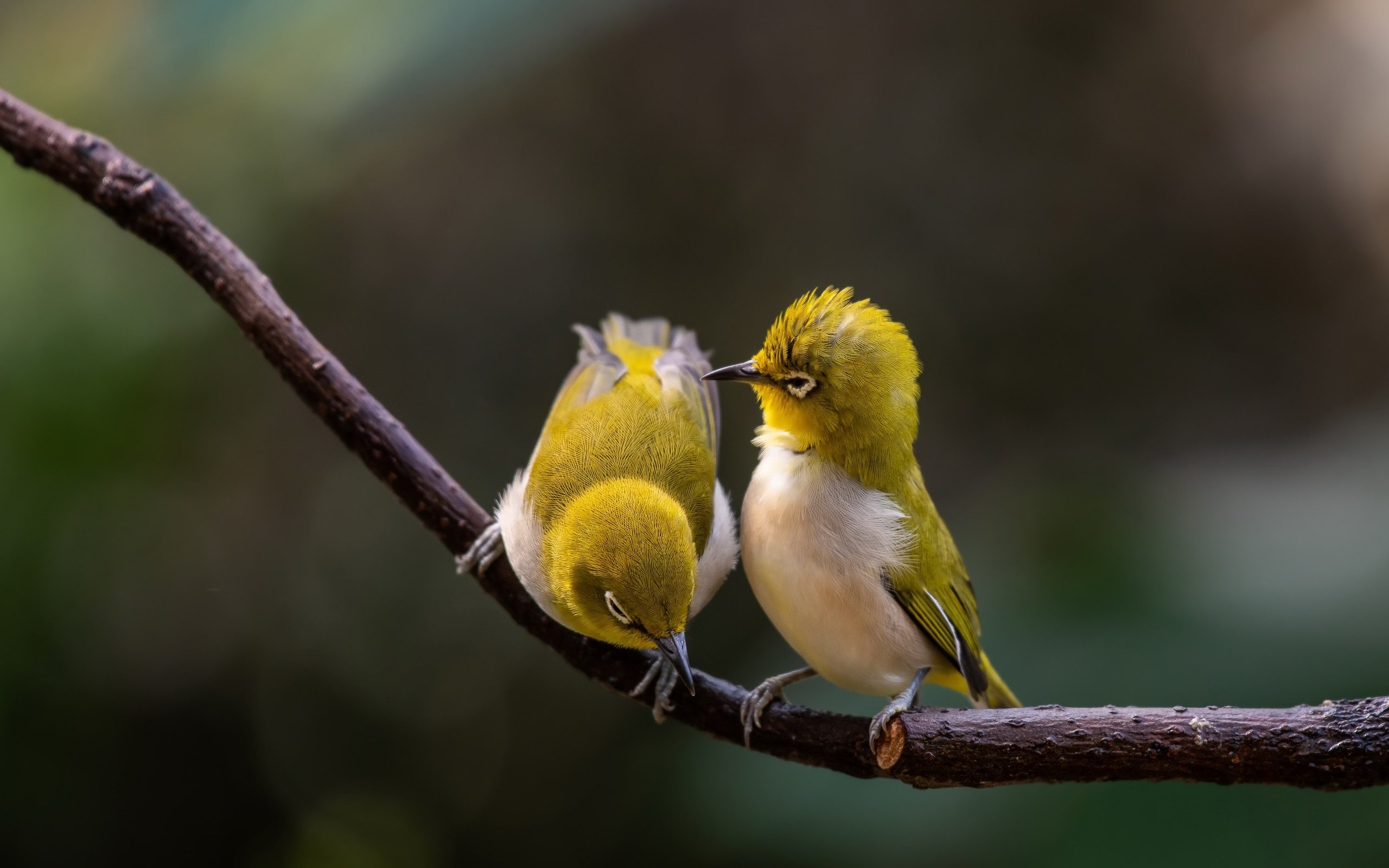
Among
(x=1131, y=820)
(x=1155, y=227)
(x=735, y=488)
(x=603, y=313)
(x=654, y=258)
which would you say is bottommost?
(x=1131, y=820)

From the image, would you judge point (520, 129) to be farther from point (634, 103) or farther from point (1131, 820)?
point (1131, 820)

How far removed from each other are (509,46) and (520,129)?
1913mm

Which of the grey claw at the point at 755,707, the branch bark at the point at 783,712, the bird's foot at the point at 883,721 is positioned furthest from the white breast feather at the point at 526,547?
the bird's foot at the point at 883,721

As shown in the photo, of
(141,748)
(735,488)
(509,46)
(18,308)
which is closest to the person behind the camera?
(509,46)

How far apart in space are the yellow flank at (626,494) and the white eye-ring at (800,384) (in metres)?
0.41

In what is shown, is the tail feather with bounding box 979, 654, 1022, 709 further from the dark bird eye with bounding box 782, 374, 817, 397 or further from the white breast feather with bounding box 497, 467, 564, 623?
the white breast feather with bounding box 497, 467, 564, 623

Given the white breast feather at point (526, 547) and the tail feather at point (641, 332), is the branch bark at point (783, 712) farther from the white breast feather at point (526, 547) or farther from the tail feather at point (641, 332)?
the tail feather at point (641, 332)

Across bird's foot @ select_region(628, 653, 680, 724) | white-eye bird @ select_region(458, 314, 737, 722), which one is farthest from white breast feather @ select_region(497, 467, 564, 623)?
bird's foot @ select_region(628, 653, 680, 724)

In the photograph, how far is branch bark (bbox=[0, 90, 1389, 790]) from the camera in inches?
76.9

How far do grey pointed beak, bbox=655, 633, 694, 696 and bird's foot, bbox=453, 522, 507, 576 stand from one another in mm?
583

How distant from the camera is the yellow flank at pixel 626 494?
2213 millimetres

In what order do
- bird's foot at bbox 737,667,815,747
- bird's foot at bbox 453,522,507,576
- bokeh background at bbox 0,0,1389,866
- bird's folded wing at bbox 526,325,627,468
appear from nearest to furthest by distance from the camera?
bird's foot at bbox 737,667,815,747, bird's foot at bbox 453,522,507,576, bird's folded wing at bbox 526,325,627,468, bokeh background at bbox 0,0,1389,866

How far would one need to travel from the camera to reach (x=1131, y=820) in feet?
10.7

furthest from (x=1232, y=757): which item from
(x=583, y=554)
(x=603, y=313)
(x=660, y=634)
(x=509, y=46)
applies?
(x=603, y=313)
